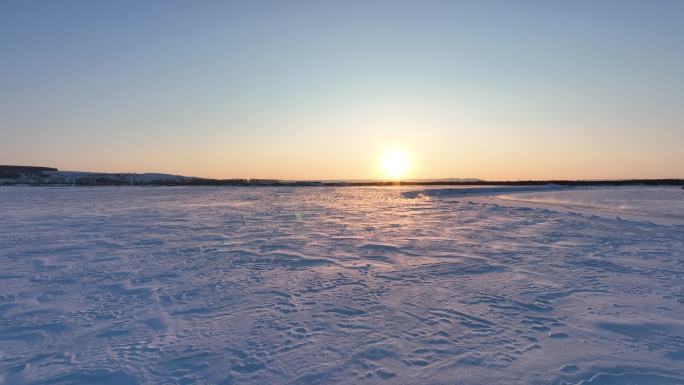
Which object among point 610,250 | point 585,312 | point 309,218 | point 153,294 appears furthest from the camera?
point 309,218

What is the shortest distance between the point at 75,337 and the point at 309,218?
962 cm

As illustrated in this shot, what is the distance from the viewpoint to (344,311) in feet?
13.9

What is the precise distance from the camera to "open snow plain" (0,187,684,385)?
3.00 m

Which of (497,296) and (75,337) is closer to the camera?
(75,337)

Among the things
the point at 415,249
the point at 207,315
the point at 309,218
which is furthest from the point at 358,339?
the point at 309,218

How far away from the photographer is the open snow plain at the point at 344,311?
118 inches

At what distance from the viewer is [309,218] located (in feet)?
43.1

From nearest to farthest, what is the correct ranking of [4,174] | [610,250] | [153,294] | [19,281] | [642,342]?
[642,342] < [153,294] < [19,281] < [610,250] < [4,174]

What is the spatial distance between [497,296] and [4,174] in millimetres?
88349

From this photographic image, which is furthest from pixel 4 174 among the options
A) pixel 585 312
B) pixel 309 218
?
pixel 585 312

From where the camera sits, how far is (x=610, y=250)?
729cm

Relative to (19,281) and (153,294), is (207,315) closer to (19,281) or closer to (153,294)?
(153,294)

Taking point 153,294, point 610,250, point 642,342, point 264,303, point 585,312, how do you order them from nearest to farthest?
1. point 642,342
2. point 585,312
3. point 264,303
4. point 153,294
5. point 610,250

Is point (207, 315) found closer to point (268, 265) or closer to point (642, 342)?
point (268, 265)
